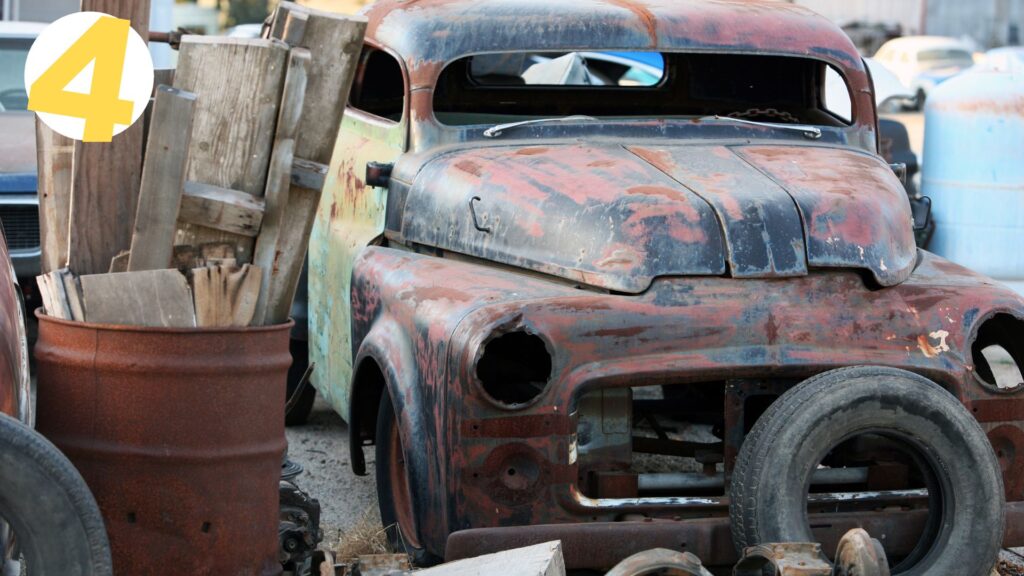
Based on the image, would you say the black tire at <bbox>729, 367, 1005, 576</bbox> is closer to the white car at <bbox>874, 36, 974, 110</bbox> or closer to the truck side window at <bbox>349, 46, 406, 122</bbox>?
the truck side window at <bbox>349, 46, 406, 122</bbox>

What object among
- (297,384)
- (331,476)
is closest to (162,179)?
(331,476)

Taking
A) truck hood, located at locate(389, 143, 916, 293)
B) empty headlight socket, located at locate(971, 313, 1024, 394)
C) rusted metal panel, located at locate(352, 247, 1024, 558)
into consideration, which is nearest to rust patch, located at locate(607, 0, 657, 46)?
truck hood, located at locate(389, 143, 916, 293)

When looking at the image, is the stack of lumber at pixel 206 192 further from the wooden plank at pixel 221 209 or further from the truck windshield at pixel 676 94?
the truck windshield at pixel 676 94

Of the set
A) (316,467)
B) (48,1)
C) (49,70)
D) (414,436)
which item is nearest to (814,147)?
(414,436)

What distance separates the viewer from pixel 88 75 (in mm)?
3160

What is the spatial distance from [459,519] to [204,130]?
1232mm

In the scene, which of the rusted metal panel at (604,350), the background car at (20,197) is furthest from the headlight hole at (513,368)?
the background car at (20,197)

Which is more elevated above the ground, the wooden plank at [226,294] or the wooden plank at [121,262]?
the wooden plank at [121,262]

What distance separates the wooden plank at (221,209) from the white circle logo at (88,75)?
22 centimetres

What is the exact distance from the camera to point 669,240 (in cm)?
397

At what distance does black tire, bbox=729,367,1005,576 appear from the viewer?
3621 mm

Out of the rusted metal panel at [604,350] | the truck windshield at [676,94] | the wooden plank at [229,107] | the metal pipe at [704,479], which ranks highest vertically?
the wooden plank at [229,107]

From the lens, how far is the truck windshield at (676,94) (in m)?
5.70

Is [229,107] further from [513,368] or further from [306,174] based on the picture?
[513,368]
